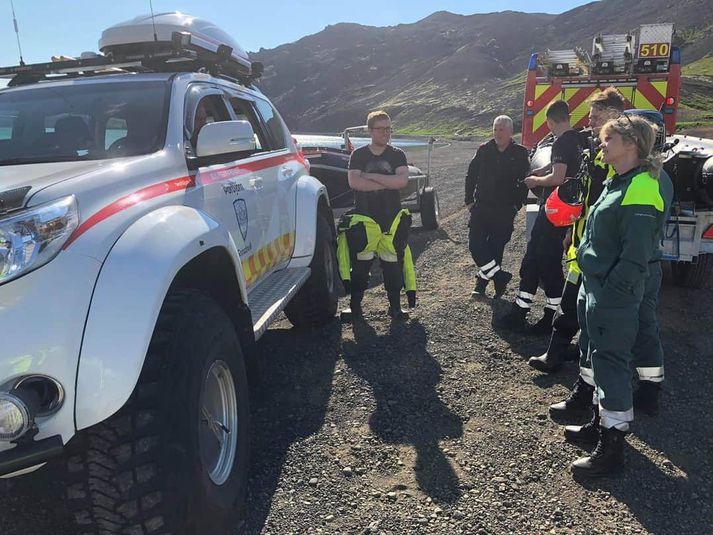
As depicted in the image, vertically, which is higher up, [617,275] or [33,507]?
[617,275]

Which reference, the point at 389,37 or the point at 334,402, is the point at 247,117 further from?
the point at 389,37

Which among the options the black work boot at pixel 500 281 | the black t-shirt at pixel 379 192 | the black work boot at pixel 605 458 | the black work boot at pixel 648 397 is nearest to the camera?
the black work boot at pixel 605 458

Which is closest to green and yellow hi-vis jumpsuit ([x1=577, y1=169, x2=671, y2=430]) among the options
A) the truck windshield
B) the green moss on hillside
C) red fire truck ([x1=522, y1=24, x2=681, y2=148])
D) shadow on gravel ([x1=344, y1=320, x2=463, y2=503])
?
shadow on gravel ([x1=344, y1=320, x2=463, y2=503])

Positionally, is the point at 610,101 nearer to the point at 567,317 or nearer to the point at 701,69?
the point at 567,317

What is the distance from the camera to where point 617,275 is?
2.83 metres

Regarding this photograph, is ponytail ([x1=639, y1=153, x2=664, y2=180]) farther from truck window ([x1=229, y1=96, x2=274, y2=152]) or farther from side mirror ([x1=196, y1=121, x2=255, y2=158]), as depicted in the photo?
truck window ([x1=229, y1=96, x2=274, y2=152])

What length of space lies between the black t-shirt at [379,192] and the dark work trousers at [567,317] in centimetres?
177

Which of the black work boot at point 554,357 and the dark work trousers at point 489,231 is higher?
the dark work trousers at point 489,231

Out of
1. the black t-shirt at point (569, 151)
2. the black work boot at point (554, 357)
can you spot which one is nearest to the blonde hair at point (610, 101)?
the black t-shirt at point (569, 151)

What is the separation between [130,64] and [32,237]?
7.77ft

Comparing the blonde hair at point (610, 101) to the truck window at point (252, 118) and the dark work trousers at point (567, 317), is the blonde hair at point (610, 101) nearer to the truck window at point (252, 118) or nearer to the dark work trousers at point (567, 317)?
the dark work trousers at point (567, 317)

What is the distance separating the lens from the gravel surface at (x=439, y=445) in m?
2.69

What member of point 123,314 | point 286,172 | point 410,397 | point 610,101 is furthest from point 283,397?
point 610,101

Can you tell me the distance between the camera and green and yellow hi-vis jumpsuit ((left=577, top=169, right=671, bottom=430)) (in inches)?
110
